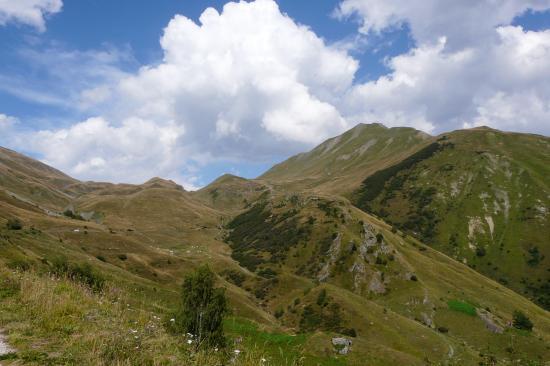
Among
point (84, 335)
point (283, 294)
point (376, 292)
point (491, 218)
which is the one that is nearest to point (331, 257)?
point (376, 292)

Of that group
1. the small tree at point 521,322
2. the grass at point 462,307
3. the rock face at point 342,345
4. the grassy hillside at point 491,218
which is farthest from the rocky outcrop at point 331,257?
the grassy hillside at point 491,218

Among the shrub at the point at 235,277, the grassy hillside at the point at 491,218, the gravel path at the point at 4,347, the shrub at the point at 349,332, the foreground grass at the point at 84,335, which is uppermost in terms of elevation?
the grassy hillside at the point at 491,218

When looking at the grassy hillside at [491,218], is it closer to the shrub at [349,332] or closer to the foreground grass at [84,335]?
the shrub at [349,332]

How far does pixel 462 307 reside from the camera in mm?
80188

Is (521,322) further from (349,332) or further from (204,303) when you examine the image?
(204,303)

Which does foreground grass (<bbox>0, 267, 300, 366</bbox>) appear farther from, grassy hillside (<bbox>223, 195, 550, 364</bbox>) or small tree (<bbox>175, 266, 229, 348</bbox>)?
grassy hillside (<bbox>223, 195, 550, 364</bbox>)

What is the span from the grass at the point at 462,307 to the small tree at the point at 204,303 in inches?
2735

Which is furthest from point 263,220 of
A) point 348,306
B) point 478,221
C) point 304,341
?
point 304,341

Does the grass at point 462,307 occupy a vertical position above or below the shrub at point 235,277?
above

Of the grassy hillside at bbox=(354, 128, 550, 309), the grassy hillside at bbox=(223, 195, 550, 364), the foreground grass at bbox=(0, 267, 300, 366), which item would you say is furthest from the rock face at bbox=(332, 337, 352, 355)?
the grassy hillside at bbox=(354, 128, 550, 309)

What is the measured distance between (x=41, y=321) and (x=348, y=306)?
6046cm

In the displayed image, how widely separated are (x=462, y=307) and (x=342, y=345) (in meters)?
52.1

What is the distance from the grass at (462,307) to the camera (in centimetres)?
7825

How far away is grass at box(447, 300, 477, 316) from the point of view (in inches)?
3081
